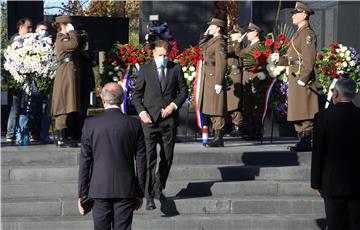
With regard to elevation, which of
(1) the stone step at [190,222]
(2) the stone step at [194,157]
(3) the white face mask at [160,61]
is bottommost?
(1) the stone step at [190,222]

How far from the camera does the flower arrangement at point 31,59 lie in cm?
1361

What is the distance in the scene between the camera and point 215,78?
13891mm

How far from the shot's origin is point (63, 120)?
13625 mm

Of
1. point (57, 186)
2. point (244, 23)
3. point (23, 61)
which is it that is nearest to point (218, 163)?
point (57, 186)

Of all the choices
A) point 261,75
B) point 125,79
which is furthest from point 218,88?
point 125,79

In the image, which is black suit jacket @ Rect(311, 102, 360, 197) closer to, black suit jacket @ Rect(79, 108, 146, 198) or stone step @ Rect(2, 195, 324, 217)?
black suit jacket @ Rect(79, 108, 146, 198)

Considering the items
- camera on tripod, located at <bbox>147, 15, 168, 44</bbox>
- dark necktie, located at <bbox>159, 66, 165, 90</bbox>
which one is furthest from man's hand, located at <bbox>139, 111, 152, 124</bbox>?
camera on tripod, located at <bbox>147, 15, 168, 44</bbox>

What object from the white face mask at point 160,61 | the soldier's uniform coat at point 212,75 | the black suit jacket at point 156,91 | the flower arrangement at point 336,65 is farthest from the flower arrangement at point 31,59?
the flower arrangement at point 336,65

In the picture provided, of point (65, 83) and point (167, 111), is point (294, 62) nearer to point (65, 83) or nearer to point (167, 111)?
point (167, 111)

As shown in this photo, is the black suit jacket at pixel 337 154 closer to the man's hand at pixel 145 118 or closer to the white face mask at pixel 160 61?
the man's hand at pixel 145 118

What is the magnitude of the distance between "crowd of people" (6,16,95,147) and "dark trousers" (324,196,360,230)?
5925mm

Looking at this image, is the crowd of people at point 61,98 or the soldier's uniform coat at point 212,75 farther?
the soldier's uniform coat at point 212,75

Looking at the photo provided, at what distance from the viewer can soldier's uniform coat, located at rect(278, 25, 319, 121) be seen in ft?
42.1

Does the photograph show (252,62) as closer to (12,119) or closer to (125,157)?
(12,119)
